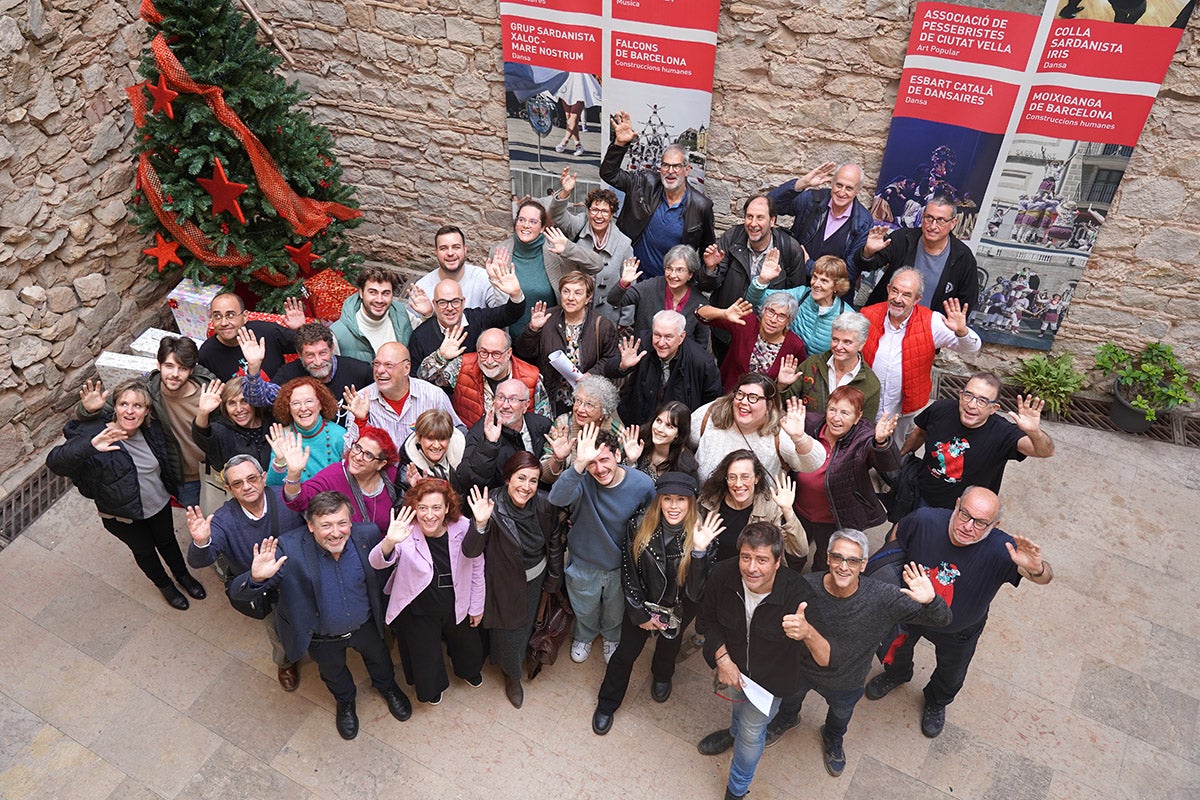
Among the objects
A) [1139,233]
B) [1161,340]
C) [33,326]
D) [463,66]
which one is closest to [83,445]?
[33,326]

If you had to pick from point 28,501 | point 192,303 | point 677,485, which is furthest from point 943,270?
point 28,501

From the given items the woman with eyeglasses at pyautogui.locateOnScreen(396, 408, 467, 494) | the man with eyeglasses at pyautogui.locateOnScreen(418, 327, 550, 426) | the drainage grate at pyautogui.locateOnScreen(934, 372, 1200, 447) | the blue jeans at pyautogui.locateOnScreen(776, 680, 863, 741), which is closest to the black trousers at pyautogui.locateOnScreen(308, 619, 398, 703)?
the woman with eyeglasses at pyautogui.locateOnScreen(396, 408, 467, 494)

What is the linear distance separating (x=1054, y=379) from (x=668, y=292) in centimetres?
383

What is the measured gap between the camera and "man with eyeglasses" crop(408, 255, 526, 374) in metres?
5.78

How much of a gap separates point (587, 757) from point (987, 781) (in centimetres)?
239

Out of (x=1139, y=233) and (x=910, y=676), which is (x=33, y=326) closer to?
(x=910, y=676)

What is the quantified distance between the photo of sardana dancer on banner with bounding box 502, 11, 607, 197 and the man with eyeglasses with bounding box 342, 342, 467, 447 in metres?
3.31

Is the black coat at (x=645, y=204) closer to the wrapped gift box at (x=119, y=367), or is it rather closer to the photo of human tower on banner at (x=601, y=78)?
the photo of human tower on banner at (x=601, y=78)

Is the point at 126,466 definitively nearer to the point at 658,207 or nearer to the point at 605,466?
the point at 605,466

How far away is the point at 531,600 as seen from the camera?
5.20 meters

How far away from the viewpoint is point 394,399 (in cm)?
546

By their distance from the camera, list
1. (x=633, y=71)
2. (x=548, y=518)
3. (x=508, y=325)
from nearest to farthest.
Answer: (x=548, y=518)
(x=508, y=325)
(x=633, y=71)

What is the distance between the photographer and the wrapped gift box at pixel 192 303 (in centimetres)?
747

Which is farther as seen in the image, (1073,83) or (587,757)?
(1073,83)
